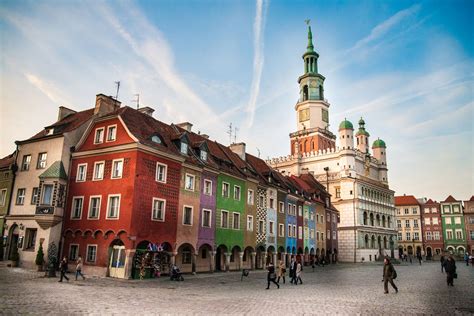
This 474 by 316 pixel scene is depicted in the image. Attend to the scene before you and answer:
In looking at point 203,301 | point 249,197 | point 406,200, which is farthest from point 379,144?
point 203,301

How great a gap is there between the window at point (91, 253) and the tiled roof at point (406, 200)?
100834 millimetres

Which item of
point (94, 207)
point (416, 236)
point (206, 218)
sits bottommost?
point (206, 218)

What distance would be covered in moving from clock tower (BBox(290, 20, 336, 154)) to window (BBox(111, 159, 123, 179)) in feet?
203

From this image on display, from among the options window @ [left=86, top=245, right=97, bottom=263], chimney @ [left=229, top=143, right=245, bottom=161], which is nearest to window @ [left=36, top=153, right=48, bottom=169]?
window @ [left=86, top=245, right=97, bottom=263]

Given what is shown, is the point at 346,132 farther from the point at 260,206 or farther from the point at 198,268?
the point at 198,268

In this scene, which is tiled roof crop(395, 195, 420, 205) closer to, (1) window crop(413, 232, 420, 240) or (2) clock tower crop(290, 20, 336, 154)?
(1) window crop(413, 232, 420, 240)

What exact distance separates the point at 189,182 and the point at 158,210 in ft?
14.9

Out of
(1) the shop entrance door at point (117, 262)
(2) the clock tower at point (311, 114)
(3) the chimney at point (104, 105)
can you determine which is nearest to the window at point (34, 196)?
(3) the chimney at point (104, 105)

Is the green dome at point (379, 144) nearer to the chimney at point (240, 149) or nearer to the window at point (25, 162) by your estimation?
the chimney at point (240, 149)

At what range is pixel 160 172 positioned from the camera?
31.0 metres

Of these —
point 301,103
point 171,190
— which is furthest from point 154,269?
point 301,103

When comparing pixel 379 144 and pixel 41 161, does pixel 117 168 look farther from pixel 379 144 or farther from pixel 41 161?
pixel 379 144

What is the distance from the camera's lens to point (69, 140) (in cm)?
3322

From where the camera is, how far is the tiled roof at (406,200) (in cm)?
10941
